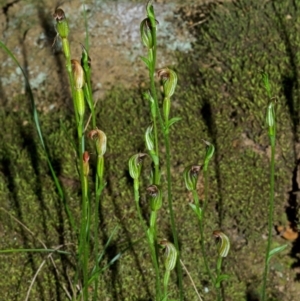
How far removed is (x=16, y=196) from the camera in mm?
1997

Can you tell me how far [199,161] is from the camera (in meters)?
2.05

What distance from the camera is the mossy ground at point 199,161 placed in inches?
72.2

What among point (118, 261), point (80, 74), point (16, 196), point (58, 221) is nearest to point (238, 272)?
point (118, 261)

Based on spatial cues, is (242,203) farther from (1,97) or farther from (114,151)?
(1,97)

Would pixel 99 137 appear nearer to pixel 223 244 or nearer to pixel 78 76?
pixel 78 76

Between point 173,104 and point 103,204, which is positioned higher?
point 173,104

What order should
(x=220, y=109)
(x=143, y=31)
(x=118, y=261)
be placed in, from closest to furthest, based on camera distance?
(x=143, y=31) → (x=118, y=261) → (x=220, y=109)

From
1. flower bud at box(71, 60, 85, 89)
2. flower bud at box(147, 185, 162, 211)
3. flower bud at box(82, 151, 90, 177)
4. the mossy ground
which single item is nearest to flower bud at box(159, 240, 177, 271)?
flower bud at box(147, 185, 162, 211)

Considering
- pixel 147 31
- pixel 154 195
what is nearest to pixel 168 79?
pixel 147 31

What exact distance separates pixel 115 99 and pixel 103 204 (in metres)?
0.40

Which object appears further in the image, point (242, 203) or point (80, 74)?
point (242, 203)

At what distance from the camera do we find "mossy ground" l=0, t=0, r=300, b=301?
72.2 inches

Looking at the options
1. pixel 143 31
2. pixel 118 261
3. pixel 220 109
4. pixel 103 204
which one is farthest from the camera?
pixel 220 109

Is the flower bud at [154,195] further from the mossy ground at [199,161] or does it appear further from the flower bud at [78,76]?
the mossy ground at [199,161]
